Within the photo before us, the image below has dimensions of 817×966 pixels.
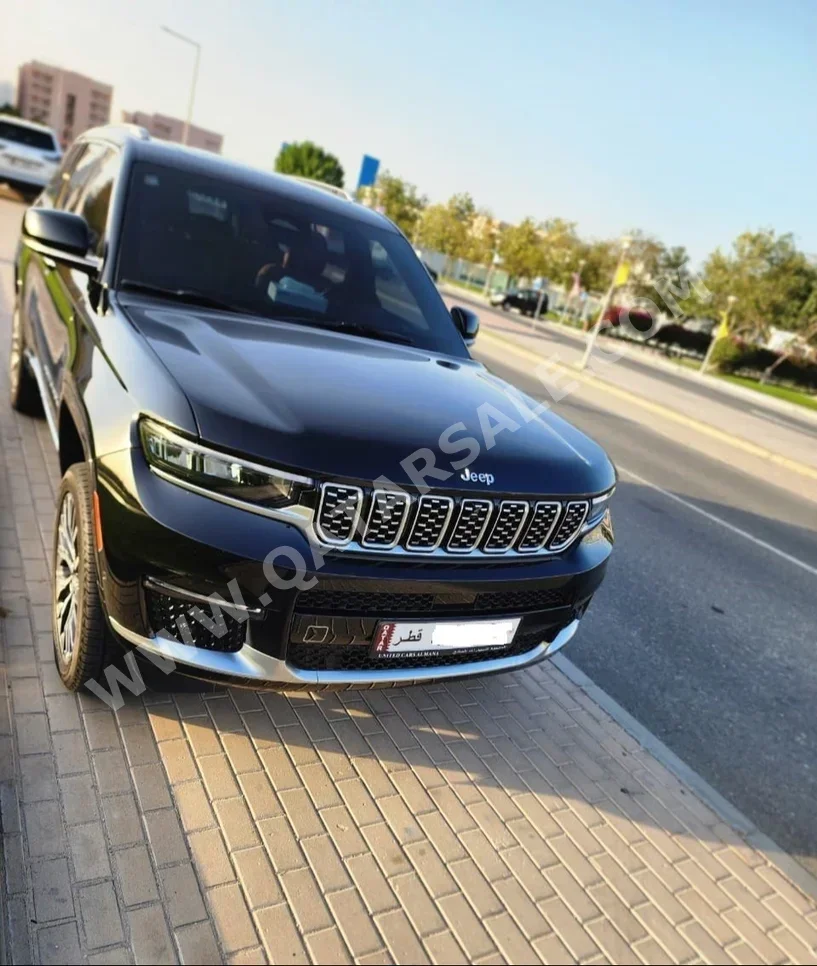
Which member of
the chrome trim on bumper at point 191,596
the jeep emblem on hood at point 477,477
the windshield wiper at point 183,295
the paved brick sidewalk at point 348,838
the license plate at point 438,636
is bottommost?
the paved brick sidewalk at point 348,838

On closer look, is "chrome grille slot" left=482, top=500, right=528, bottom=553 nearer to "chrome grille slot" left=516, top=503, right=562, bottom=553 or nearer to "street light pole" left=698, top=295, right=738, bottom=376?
"chrome grille slot" left=516, top=503, right=562, bottom=553

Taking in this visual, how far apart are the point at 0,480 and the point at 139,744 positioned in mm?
2290

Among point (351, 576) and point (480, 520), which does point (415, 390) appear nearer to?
point (480, 520)

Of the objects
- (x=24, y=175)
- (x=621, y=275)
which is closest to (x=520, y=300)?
(x=621, y=275)

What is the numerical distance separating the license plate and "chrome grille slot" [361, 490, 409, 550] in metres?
0.27

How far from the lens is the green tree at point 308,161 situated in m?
76.4

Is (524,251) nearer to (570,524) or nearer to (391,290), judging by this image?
(391,290)

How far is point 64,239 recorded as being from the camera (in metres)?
Result: 2.90

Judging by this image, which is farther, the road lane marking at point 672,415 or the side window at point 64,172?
the road lane marking at point 672,415

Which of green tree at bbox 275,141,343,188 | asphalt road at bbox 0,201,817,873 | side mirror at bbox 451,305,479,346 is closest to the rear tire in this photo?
side mirror at bbox 451,305,479,346

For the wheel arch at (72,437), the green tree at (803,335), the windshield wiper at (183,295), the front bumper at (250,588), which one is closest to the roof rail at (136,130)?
the windshield wiper at (183,295)

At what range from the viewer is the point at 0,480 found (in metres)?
4.00

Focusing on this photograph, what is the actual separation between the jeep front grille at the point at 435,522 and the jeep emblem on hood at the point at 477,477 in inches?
2.2

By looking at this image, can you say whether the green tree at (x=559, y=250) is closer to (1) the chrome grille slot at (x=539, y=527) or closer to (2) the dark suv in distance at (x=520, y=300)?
(2) the dark suv in distance at (x=520, y=300)
